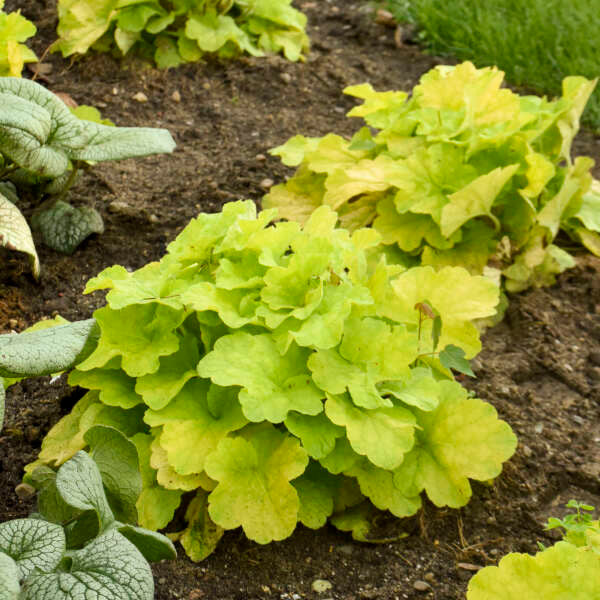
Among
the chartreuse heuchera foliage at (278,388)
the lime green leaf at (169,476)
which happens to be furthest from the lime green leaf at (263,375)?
the lime green leaf at (169,476)

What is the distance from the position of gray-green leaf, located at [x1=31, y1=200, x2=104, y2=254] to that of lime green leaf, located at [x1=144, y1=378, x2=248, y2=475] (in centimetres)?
101

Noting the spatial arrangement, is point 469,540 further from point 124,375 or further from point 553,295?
point 553,295

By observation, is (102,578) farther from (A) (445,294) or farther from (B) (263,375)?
(A) (445,294)

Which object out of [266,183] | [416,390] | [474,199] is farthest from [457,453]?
[266,183]

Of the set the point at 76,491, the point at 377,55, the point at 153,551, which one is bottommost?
the point at 377,55

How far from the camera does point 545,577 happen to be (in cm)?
148

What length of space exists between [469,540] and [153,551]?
811mm

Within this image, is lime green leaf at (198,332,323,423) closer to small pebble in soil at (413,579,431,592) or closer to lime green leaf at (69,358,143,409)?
lime green leaf at (69,358,143,409)

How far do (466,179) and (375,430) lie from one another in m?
1.22

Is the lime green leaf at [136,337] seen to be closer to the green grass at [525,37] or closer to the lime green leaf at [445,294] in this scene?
the lime green leaf at [445,294]

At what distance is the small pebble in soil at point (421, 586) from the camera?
1.93 metres

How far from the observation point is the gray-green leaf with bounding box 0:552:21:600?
1.27m

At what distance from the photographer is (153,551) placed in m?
1.65

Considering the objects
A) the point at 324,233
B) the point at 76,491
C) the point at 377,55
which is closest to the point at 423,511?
the point at 324,233
